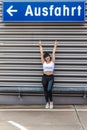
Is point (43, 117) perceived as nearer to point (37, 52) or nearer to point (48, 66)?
point (48, 66)

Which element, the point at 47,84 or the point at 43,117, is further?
the point at 47,84

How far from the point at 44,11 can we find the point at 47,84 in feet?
6.62

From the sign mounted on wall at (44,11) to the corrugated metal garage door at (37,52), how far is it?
19 centimetres

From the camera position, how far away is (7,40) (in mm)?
9656

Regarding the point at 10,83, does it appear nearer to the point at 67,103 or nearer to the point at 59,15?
the point at 67,103

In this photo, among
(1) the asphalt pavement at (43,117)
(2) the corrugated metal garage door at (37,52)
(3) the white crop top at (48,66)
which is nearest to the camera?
(1) the asphalt pavement at (43,117)

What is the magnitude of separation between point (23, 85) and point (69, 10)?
247cm

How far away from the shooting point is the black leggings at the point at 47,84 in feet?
30.4

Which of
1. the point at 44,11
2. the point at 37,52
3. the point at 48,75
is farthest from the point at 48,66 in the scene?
the point at 44,11

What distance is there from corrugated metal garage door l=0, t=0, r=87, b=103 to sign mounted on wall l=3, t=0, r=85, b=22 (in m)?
0.19

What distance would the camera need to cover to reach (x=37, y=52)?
962 cm

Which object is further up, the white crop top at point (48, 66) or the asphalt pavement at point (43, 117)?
the white crop top at point (48, 66)

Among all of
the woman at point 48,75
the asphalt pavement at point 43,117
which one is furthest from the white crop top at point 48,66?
the asphalt pavement at point 43,117

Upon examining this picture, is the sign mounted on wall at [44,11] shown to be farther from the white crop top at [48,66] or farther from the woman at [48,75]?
the white crop top at [48,66]
